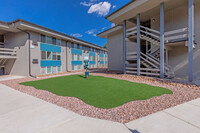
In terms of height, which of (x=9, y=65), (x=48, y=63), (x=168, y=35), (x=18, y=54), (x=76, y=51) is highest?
(x=76, y=51)

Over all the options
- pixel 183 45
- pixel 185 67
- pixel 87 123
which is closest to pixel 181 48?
pixel 183 45

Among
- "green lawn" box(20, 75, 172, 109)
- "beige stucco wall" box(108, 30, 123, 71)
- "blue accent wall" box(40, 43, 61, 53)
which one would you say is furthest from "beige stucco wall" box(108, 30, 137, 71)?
"green lawn" box(20, 75, 172, 109)

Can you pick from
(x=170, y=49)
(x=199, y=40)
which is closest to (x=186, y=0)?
(x=199, y=40)

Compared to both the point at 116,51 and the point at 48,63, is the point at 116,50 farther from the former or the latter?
the point at 48,63

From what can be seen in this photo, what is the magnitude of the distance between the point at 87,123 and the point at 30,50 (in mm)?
12776

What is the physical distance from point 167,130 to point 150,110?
89cm

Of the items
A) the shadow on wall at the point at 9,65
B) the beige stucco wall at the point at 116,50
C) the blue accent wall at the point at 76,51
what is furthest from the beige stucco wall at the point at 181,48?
the shadow on wall at the point at 9,65

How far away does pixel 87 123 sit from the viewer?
7.64 ft

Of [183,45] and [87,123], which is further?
[183,45]

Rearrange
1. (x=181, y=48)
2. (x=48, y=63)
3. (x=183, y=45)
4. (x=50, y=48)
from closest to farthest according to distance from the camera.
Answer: (x=183, y=45), (x=181, y=48), (x=48, y=63), (x=50, y=48)

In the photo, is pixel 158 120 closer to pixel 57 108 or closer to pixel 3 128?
pixel 57 108

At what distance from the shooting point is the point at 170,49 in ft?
29.6

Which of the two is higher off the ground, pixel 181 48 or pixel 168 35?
pixel 168 35

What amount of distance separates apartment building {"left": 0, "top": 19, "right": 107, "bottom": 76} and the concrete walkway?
10.5 meters
